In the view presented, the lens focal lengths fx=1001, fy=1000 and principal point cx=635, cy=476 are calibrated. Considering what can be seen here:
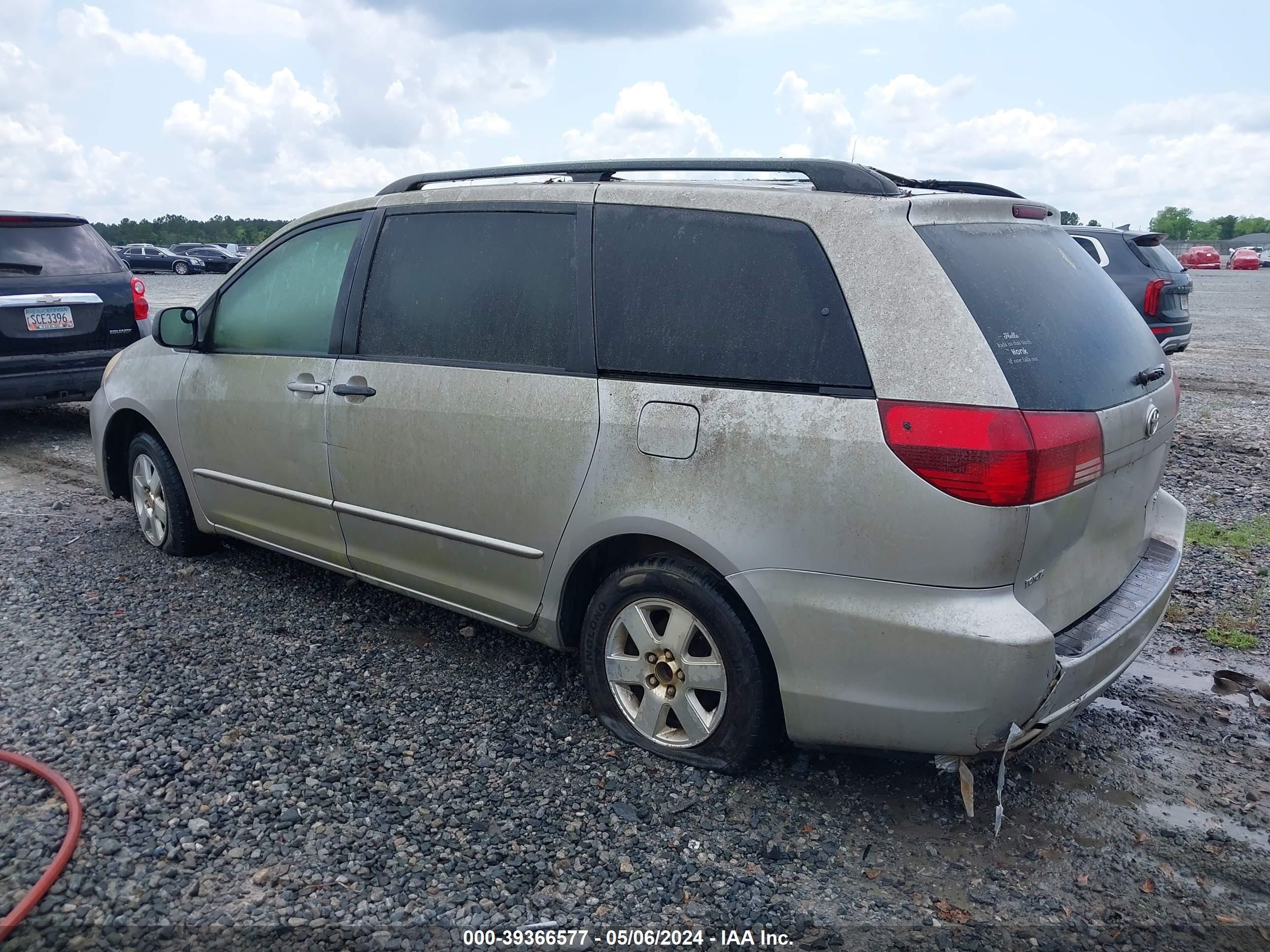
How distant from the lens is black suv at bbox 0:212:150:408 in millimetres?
7684

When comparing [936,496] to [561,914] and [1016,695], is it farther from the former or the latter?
[561,914]

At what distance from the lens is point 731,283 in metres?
3.00

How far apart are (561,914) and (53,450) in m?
7.17

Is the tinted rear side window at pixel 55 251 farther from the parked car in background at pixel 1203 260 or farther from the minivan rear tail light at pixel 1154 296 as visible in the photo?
the parked car in background at pixel 1203 260

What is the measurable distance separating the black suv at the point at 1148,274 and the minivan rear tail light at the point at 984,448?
9462 millimetres

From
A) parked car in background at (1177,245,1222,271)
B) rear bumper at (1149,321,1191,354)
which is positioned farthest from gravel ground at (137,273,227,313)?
parked car in background at (1177,245,1222,271)

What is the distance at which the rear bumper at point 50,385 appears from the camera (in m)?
7.65

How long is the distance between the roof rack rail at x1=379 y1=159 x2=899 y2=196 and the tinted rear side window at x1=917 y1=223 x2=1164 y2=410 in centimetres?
25

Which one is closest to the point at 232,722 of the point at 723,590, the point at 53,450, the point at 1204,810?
the point at 723,590

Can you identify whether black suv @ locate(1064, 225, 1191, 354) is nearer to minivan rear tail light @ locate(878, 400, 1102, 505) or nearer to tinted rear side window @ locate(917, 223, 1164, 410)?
tinted rear side window @ locate(917, 223, 1164, 410)

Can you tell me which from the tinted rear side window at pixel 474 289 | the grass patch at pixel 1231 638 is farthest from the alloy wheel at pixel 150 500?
the grass patch at pixel 1231 638

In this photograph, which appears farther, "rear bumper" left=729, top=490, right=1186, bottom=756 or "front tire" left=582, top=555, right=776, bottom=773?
"front tire" left=582, top=555, right=776, bottom=773

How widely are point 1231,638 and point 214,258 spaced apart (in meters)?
50.7

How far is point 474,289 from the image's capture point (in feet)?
11.9
